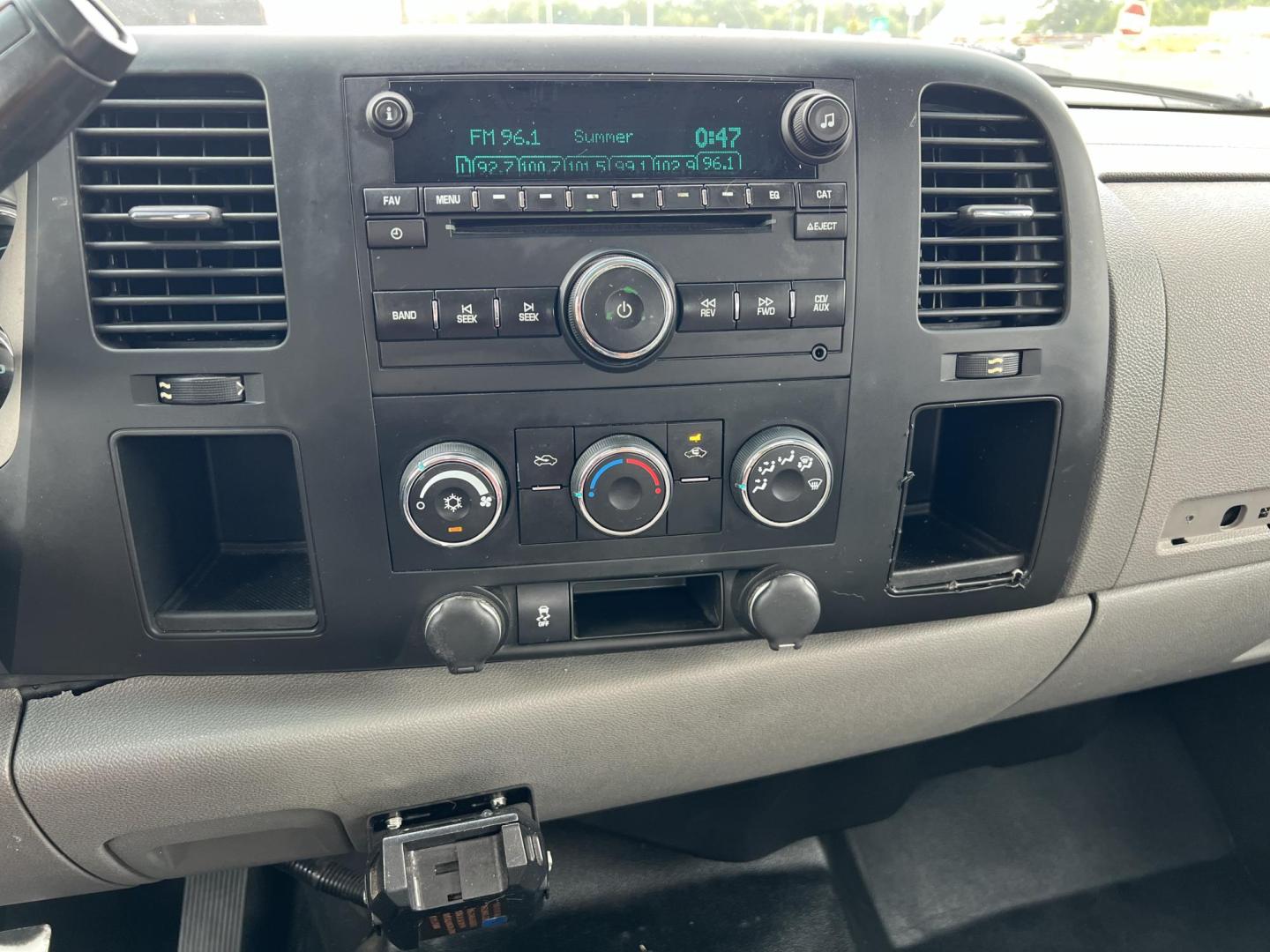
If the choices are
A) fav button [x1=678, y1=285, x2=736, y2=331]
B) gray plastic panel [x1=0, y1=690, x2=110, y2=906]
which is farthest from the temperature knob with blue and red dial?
gray plastic panel [x1=0, y1=690, x2=110, y2=906]

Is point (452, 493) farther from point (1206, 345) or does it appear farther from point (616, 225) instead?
point (1206, 345)

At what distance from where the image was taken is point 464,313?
0.74 meters

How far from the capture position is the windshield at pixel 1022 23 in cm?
85

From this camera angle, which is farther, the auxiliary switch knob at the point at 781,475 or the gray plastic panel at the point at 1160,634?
the gray plastic panel at the point at 1160,634

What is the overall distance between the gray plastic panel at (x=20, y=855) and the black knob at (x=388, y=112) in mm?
616

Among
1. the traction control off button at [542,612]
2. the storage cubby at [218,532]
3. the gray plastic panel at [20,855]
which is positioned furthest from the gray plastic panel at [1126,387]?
the gray plastic panel at [20,855]

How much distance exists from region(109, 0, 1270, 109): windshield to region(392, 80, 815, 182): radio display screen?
79 mm

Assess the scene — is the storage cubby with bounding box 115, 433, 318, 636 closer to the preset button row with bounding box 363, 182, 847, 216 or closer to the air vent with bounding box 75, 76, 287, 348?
the air vent with bounding box 75, 76, 287, 348

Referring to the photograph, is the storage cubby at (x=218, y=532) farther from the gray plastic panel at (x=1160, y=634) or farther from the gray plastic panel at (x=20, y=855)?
the gray plastic panel at (x=1160, y=634)

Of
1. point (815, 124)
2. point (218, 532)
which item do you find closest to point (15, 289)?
point (218, 532)

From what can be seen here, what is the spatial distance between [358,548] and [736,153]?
0.47 meters

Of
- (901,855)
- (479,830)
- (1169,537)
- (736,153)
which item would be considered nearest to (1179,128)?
(1169,537)

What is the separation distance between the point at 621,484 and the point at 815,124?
1.11 ft

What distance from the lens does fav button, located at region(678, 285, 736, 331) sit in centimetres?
77
